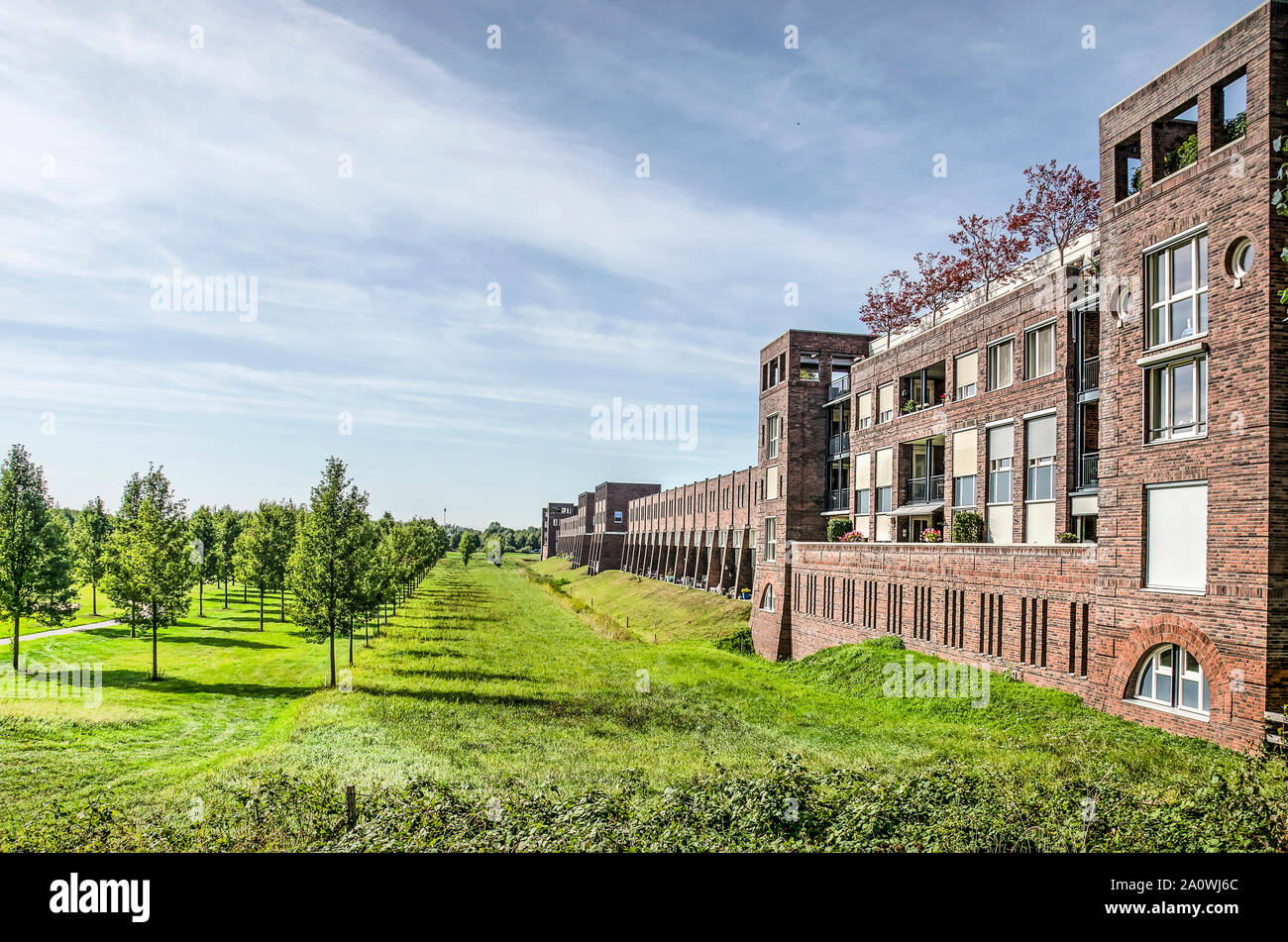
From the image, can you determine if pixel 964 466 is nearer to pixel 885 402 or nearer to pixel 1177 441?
pixel 885 402

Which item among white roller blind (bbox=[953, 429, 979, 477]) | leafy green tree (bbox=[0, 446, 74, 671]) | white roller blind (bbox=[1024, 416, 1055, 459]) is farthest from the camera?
leafy green tree (bbox=[0, 446, 74, 671])

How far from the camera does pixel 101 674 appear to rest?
29422 millimetres

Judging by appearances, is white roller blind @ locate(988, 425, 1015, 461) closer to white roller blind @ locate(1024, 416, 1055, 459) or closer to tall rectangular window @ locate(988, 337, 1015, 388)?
white roller blind @ locate(1024, 416, 1055, 459)

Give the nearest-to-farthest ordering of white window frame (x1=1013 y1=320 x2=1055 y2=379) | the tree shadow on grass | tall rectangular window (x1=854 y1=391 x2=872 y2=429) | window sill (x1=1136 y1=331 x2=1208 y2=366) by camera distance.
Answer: window sill (x1=1136 y1=331 x2=1208 y2=366), white window frame (x1=1013 y1=320 x2=1055 y2=379), the tree shadow on grass, tall rectangular window (x1=854 y1=391 x2=872 y2=429)

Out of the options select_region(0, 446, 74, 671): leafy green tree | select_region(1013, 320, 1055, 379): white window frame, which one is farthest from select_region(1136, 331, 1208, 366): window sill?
select_region(0, 446, 74, 671): leafy green tree

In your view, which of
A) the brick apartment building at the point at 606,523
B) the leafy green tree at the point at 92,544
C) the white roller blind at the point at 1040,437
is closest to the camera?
the white roller blind at the point at 1040,437

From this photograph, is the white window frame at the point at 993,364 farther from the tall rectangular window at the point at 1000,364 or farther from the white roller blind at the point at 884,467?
the white roller blind at the point at 884,467

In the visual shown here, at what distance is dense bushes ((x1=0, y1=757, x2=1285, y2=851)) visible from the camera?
9.81 metres

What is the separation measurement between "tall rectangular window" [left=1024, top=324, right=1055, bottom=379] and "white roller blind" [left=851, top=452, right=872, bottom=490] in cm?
981

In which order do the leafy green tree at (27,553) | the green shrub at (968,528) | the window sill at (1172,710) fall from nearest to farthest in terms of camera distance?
the window sill at (1172,710) → the green shrub at (968,528) → the leafy green tree at (27,553)

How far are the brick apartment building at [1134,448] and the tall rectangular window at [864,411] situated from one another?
2753 mm

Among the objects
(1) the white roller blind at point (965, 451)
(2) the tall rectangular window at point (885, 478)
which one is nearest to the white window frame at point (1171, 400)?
(1) the white roller blind at point (965, 451)

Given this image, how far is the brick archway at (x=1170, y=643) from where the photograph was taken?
579 inches
